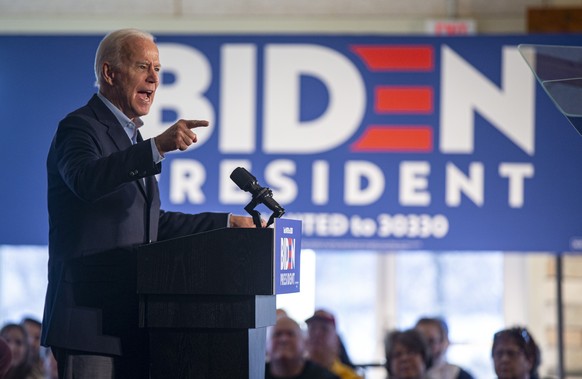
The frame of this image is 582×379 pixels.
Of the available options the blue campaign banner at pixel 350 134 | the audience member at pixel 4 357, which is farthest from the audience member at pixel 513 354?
the audience member at pixel 4 357

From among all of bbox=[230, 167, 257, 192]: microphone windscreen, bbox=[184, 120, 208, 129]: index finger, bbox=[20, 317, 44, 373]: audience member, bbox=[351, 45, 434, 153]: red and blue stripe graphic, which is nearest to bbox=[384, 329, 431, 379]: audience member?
bbox=[351, 45, 434, 153]: red and blue stripe graphic

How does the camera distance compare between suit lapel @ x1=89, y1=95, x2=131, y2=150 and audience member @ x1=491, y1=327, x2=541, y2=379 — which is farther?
audience member @ x1=491, y1=327, x2=541, y2=379

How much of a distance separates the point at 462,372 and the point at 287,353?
1.18m

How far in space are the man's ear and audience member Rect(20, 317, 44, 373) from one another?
11.7ft

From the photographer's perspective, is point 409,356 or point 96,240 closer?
point 96,240

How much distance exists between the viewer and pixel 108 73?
280 cm

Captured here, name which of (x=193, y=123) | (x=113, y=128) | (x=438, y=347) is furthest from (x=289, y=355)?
(x=193, y=123)

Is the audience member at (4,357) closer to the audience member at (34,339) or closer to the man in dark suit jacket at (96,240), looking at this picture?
the man in dark suit jacket at (96,240)

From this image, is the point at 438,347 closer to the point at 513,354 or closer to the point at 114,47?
the point at 513,354

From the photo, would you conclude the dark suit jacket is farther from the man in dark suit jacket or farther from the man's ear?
the man's ear

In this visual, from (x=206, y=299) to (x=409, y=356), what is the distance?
9.54ft

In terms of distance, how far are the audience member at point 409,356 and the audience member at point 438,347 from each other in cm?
59

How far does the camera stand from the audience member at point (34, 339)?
241 inches

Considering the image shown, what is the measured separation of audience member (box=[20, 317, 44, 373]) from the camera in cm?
613
